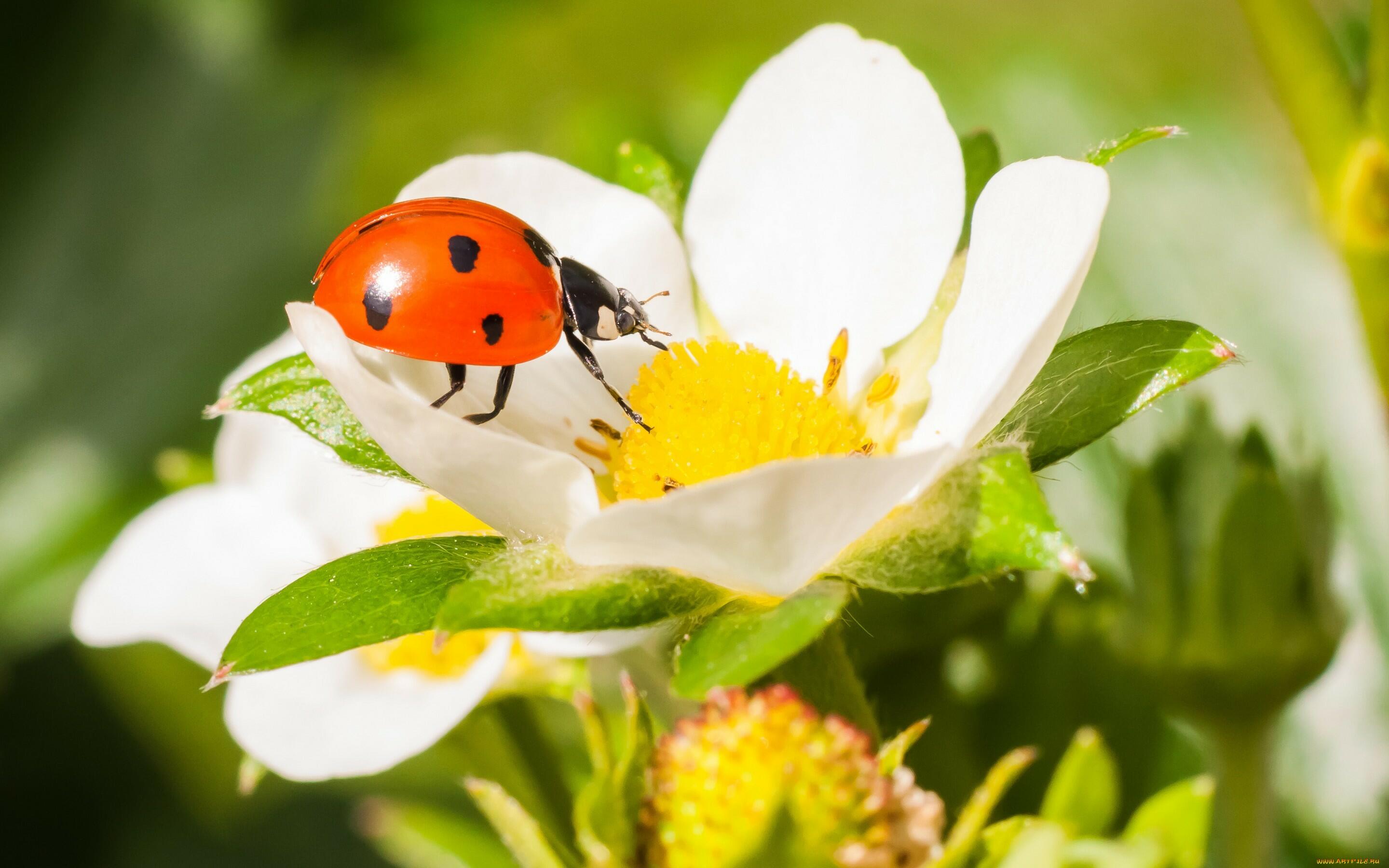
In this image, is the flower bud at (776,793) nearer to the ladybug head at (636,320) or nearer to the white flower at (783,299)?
the white flower at (783,299)

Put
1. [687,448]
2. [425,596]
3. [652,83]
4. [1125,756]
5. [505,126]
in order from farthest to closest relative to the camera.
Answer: [505,126] < [652,83] < [1125,756] < [687,448] < [425,596]

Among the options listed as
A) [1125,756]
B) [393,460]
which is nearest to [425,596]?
[393,460]

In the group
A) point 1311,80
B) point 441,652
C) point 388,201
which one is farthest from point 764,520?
point 388,201

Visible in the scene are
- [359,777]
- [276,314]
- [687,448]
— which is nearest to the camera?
[687,448]

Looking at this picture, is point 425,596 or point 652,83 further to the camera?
point 652,83

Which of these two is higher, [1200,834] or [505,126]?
[505,126]

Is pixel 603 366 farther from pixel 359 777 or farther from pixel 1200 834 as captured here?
pixel 359 777

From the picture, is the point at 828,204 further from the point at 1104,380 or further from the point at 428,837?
the point at 428,837
